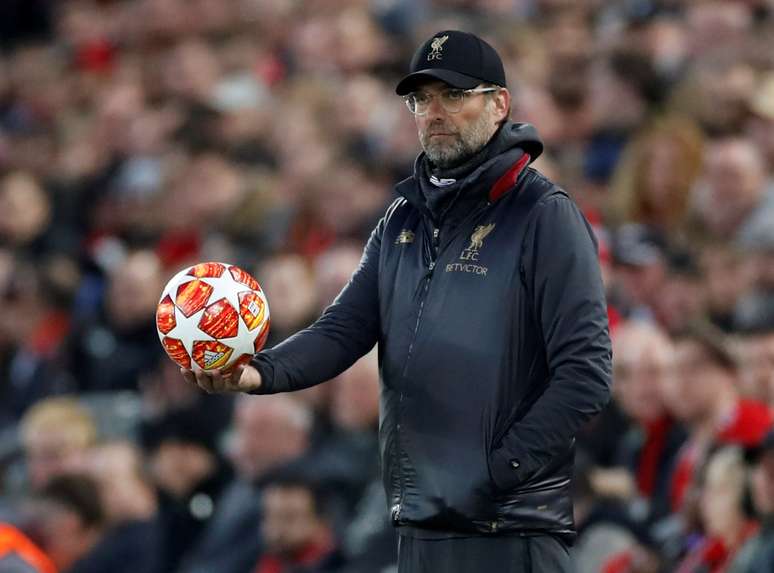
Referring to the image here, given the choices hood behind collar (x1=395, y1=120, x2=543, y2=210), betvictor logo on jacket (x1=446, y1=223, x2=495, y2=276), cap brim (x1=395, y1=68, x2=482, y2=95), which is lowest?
betvictor logo on jacket (x1=446, y1=223, x2=495, y2=276)

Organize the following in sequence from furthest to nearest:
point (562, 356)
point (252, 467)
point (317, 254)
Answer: point (317, 254) < point (252, 467) < point (562, 356)

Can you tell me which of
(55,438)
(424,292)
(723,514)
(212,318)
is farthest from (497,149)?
(55,438)

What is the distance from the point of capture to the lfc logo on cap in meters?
4.50

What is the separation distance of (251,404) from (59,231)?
4.42 metres

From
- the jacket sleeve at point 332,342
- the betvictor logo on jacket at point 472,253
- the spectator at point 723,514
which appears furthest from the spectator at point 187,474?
the betvictor logo on jacket at point 472,253

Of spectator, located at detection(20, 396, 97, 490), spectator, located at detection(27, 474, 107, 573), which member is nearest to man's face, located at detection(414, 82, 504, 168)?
spectator, located at detection(27, 474, 107, 573)

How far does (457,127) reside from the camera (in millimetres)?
4508

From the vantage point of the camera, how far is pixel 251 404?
8.48 metres

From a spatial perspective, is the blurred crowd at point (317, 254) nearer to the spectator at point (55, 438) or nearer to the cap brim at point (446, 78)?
the spectator at point (55, 438)

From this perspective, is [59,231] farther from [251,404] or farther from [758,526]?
[758,526]

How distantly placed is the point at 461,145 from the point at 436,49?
27 centimetres

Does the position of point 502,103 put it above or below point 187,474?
above

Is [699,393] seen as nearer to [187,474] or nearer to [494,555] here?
[494,555]

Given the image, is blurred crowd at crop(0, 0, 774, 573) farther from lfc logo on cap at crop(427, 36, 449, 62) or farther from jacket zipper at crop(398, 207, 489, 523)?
lfc logo on cap at crop(427, 36, 449, 62)
